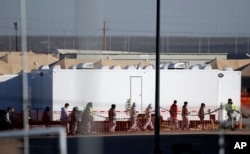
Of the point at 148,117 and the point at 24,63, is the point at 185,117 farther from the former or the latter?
the point at 24,63

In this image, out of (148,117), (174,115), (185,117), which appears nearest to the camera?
(148,117)

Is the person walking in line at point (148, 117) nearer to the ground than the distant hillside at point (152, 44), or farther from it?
nearer to the ground

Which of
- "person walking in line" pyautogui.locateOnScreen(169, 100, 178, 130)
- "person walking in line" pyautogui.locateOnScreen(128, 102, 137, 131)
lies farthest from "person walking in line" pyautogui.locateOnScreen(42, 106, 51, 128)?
"person walking in line" pyautogui.locateOnScreen(169, 100, 178, 130)

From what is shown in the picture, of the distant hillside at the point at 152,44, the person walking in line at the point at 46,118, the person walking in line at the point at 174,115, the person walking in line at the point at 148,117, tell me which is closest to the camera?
the person walking in line at the point at 46,118

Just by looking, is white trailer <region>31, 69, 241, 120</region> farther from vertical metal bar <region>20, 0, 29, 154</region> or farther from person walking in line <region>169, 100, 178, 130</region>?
vertical metal bar <region>20, 0, 29, 154</region>

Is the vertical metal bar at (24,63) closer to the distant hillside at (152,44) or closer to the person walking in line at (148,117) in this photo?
the person walking in line at (148,117)

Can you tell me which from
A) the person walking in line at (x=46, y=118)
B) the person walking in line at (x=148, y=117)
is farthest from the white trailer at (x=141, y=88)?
the person walking in line at (x=46, y=118)

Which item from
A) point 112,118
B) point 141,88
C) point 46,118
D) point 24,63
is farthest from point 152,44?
point 24,63

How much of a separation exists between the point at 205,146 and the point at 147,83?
6645 mm

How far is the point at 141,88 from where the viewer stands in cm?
2378

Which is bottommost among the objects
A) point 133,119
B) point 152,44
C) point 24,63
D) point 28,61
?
point 133,119

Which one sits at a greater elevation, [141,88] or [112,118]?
[141,88]

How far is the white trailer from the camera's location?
2281 centimetres

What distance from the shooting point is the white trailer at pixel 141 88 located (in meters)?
22.8
